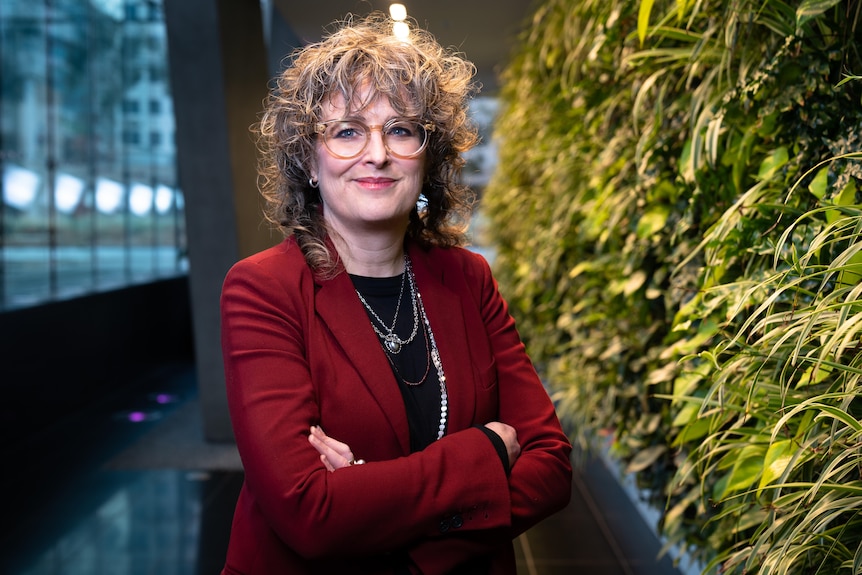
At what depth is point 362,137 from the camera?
4.48 feet

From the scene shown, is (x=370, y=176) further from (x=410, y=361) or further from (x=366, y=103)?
(x=410, y=361)

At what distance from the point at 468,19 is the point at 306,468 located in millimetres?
3902

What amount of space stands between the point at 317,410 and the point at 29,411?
15.5ft

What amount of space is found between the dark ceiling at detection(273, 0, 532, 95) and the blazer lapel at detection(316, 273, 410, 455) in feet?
3.04

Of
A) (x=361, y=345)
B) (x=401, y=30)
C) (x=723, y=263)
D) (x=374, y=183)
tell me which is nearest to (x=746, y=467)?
(x=723, y=263)

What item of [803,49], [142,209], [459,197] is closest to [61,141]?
[142,209]

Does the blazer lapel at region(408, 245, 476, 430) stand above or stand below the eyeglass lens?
below

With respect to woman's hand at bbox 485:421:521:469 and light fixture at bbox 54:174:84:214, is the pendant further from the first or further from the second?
light fixture at bbox 54:174:84:214

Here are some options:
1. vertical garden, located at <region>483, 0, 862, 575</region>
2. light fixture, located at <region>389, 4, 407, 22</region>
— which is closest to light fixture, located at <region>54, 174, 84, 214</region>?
vertical garden, located at <region>483, 0, 862, 575</region>

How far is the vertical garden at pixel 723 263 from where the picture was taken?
Result: 1.24 m

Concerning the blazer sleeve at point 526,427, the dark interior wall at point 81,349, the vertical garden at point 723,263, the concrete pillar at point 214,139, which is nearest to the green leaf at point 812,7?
the vertical garden at point 723,263

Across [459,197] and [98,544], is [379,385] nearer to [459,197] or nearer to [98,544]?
[459,197]

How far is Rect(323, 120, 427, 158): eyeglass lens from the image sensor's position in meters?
1.36

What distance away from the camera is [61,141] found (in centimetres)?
634
